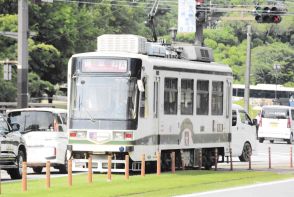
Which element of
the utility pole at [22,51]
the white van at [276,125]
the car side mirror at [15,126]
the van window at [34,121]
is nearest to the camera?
the car side mirror at [15,126]

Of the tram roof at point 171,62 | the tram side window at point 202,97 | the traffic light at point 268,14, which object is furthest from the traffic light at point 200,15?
the tram side window at point 202,97

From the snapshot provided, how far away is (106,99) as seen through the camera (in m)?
27.5

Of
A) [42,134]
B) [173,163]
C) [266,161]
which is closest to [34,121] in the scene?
[42,134]

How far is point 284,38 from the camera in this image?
18338 cm

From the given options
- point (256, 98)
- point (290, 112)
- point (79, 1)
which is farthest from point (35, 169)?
point (256, 98)

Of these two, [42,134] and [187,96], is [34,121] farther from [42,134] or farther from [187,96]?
[187,96]

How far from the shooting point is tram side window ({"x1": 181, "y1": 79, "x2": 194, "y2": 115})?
30.4 m

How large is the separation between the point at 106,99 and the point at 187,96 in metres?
3.97

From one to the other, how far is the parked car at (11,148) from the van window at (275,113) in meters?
37.2

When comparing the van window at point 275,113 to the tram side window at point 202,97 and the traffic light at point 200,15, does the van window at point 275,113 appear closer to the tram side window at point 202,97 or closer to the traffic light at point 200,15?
the traffic light at point 200,15

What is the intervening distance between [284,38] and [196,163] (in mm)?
154352

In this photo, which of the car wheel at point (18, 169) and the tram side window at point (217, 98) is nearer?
the car wheel at point (18, 169)

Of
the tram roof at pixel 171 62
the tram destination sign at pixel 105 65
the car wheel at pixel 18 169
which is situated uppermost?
the tram roof at pixel 171 62

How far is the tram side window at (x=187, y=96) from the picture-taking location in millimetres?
30438
